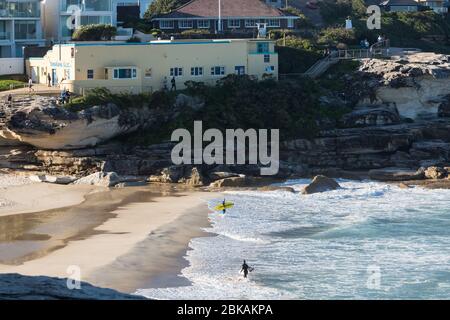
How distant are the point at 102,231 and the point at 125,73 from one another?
1414 cm

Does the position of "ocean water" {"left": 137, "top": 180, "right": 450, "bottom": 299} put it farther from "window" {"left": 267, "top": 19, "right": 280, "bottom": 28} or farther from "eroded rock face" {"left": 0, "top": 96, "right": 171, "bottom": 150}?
"window" {"left": 267, "top": 19, "right": 280, "bottom": 28}

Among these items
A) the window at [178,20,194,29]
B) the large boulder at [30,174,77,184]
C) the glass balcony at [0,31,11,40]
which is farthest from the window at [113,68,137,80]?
the window at [178,20,194,29]

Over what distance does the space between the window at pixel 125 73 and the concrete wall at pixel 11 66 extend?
7.42 metres

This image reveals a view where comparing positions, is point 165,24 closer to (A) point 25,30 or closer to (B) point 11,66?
(A) point 25,30

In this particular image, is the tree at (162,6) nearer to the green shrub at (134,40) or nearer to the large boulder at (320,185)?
the green shrub at (134,40)

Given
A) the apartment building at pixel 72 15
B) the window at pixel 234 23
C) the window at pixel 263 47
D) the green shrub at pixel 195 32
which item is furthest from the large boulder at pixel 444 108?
the apartment building at pixel 72 15

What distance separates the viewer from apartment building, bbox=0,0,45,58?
181ft

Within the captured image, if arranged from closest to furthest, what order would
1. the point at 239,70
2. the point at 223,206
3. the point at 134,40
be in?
the point at 223,206
the point at 239,70
the point at 134,40

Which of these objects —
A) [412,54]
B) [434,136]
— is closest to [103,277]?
[434,136]

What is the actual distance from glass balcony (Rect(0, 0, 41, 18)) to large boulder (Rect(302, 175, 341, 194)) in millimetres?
20818

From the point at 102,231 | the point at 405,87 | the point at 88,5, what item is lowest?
the point at 102,231

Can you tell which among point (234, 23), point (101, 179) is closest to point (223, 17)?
point (234, 23)

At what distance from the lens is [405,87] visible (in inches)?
2020

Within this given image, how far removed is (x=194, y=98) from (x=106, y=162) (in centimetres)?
584
